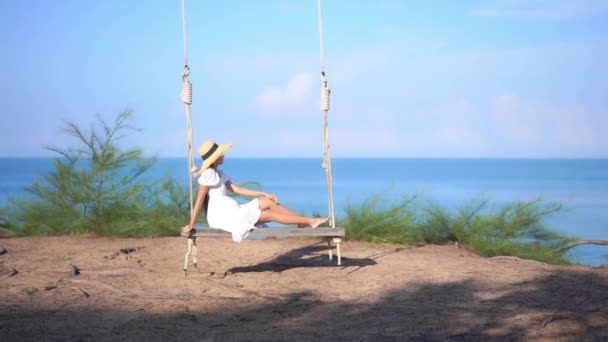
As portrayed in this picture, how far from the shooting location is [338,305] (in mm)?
4930

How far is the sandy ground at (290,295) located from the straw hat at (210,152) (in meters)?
0.93

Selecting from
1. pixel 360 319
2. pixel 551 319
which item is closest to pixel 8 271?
pixel 360 319

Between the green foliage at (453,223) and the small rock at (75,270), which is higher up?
the green foliage at (453,223)

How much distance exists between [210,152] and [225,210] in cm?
51

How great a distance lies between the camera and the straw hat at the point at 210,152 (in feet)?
19.2

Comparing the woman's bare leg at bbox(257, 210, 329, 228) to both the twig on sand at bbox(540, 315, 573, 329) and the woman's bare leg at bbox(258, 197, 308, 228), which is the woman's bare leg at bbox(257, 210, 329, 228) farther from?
the twig on sand at bbox(540, 315, 573, 329)

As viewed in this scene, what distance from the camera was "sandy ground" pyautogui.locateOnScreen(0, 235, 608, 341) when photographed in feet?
13.9

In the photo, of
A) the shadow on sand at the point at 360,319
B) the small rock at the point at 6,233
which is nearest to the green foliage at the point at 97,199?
the small rock at the point at 6,233

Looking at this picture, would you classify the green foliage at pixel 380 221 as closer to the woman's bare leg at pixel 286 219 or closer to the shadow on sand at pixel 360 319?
the woman's bare leg at pixel 286 219

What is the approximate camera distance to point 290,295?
527 centimetres

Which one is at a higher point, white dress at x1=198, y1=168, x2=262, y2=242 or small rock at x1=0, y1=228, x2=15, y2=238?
white dress at x1=198, y1=168, x2=262, y2=242

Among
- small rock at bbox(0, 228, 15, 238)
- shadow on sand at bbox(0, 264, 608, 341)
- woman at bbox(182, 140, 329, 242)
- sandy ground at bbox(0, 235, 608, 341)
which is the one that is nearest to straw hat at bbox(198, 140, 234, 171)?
woman at bbox(182, 140, 329, 242)

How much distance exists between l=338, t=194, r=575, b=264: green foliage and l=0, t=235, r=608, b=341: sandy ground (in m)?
0.33

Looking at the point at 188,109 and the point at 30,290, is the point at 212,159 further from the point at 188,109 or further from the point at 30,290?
the point at 30,290
